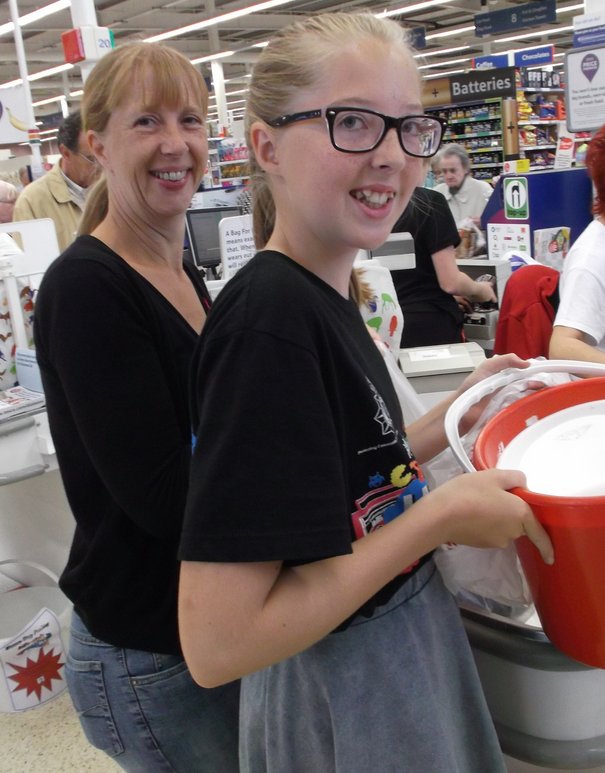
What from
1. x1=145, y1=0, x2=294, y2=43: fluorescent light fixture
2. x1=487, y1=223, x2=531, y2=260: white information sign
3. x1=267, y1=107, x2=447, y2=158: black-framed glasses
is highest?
x1=145, y1=0, x2=294, y2=43: fluorescent light fixture

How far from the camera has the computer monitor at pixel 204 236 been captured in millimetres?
5031

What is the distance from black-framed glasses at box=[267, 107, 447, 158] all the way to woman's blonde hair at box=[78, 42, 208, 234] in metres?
0.41

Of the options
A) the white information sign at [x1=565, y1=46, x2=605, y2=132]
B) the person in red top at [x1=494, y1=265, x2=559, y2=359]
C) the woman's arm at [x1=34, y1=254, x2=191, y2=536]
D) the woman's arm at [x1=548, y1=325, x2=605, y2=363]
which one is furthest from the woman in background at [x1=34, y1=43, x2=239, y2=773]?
the white information sign at [x1=565, y1=46, x2=605, y2=132]

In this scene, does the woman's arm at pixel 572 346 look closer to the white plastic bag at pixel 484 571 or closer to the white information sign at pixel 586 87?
the white plastic bag at pixel 484 571

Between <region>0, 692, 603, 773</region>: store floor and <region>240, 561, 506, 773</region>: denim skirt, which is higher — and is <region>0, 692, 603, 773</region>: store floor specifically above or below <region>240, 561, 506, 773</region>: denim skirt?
below

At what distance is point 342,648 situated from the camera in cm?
82

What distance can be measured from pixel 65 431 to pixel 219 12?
15828mm

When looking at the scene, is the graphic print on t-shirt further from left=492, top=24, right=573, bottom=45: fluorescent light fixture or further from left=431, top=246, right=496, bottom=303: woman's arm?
left=492, top=24, right=573, bottom=45: fluorescent light fixture

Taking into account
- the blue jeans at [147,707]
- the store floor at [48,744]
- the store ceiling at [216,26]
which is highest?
the store ceiling at [216,26]

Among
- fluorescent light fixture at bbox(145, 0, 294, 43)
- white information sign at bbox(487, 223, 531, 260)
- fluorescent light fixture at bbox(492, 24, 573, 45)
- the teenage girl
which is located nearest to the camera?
the teenage girl

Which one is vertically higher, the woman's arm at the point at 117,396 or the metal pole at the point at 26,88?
the metal pole at the point at 26,88

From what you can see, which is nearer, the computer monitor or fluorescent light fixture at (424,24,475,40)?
the computer monitor

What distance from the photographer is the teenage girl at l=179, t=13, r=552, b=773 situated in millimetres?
663

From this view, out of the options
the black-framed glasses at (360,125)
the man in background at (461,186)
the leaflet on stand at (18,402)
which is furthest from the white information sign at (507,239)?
the black-framed glasses at (360,125)
